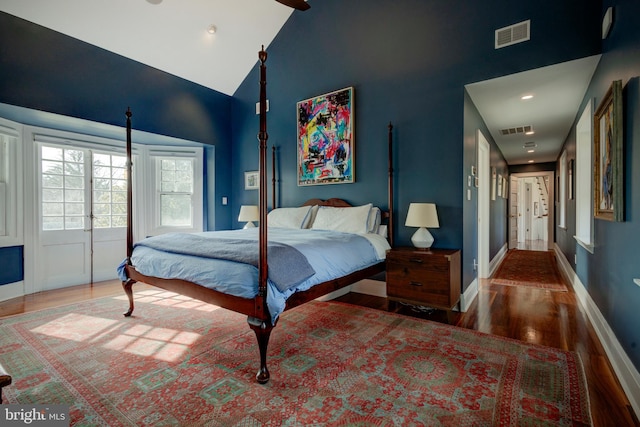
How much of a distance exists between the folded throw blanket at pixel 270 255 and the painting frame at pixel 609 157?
6.82 feet

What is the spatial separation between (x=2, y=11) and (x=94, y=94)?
997 mm

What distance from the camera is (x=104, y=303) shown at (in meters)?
3.38

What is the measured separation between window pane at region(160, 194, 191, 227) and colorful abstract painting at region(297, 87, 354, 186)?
2.17m

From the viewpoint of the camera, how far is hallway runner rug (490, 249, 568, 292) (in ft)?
14.0

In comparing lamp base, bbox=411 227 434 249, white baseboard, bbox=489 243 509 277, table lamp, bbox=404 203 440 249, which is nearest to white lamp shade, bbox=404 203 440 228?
table lamp, bbox=404 203 440 249

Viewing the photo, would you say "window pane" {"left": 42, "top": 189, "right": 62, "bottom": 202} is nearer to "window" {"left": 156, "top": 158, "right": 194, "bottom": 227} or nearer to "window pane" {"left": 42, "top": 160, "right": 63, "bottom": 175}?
"window pane" {"left": 42, "top": 160, "right": 63, "bottom": 175}

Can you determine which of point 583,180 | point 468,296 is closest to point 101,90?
point 468,296

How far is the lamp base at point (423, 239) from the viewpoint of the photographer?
3.18 meters

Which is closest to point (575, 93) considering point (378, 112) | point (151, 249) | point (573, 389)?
point (378, 112)

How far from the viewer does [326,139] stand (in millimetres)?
4242

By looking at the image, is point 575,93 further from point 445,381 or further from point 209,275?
point 209,275

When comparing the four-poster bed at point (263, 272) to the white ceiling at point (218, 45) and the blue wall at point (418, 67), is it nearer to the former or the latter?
the blue wall at point (418, 67)

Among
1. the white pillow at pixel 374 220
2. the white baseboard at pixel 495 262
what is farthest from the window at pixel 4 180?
the white baseboard at pixel 495 262

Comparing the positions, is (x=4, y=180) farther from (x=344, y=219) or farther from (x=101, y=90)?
(x=344, y=219)
